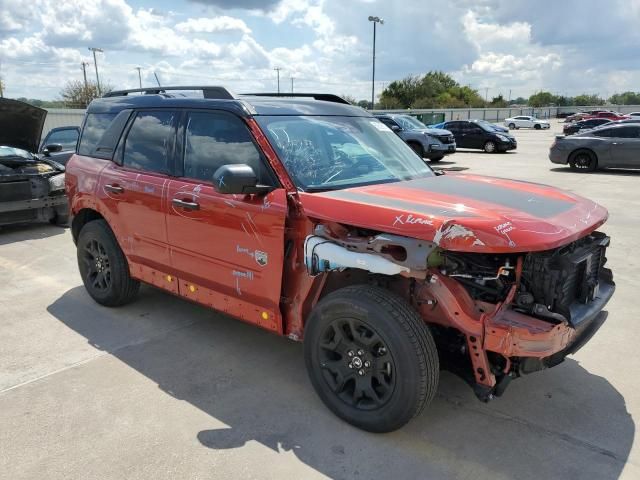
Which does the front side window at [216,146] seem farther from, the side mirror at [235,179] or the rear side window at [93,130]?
the rear side window at [93,130]

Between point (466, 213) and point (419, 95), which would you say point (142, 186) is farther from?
point (419, 95)

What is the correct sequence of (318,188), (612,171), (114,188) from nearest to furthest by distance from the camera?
1. (318,188)
2. (114,188)
3. (612,171)

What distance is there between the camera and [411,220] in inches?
108

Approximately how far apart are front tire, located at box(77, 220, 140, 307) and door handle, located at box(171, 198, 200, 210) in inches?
46.6

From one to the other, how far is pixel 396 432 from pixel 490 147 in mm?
23108

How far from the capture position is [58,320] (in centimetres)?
483

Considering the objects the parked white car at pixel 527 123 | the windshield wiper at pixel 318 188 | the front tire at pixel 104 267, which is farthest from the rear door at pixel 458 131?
the parked white car at pixel 527 123

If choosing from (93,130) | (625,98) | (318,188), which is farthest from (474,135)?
(625,98)

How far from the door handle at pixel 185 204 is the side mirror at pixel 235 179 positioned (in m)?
0.60

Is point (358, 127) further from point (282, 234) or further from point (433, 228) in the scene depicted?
point (433, 228)

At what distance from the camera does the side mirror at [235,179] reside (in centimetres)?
313

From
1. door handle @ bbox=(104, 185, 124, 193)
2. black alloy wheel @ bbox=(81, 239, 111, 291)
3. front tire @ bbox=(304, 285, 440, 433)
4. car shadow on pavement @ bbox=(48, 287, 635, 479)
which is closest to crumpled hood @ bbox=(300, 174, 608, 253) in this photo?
front tire @ bbox=(304, 285, 440, 433)

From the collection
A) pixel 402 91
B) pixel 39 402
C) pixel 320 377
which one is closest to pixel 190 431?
pixel 320 377

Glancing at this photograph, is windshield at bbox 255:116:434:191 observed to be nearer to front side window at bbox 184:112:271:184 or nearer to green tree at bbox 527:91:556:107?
front side window at bbox 184:112:271:184
